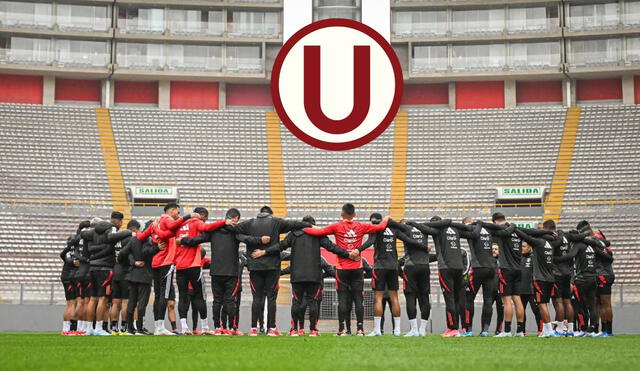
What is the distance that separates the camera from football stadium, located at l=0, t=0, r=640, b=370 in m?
14.6

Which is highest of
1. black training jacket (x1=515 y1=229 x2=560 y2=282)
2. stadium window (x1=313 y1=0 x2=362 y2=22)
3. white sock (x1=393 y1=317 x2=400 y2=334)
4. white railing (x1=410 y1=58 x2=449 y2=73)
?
stadium window (x1=313 y1=0 x2=362 y2=22)

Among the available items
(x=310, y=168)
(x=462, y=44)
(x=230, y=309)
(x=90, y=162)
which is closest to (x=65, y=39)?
(x=90, y=162)

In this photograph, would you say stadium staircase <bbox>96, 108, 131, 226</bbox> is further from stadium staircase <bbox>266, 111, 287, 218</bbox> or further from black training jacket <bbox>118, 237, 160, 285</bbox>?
black training jacket <bbox>118, 237, 160, 285</bbox>

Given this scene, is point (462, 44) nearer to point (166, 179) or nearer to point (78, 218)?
point (166, 179)

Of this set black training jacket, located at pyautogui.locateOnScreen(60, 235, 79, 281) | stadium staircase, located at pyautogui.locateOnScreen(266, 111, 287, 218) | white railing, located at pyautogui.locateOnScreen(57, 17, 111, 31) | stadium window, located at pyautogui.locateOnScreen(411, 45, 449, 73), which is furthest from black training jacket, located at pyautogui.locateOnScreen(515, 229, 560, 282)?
white railing, located at pyautogui.locateOnScreen(57, 17, 111, 31)

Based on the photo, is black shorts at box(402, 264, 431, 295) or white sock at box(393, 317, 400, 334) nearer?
black shorts at box(402, 264, 431, 295)

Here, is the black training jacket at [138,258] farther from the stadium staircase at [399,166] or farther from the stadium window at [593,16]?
the stadium window at [593,16]

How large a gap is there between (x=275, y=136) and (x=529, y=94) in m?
14.5

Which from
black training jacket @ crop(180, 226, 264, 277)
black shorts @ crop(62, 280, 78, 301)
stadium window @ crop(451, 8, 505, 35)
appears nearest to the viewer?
black training jacket @ crop(180, 226, 264, 277)

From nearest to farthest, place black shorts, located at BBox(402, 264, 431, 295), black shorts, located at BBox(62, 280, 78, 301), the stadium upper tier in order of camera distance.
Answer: black shorts, located at BBox(402, 264, 431, 295) < black shorts, located at BBox(62, 280, 78, 301) < the stadium upper tier

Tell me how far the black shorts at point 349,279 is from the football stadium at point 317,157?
0.04 metres

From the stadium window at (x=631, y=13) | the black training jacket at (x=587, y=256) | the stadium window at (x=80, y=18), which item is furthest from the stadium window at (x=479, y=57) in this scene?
the black training jacket at (x=587, y=256)

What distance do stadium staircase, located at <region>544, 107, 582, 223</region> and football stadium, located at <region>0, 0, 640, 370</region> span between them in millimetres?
103

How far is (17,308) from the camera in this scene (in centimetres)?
2238
